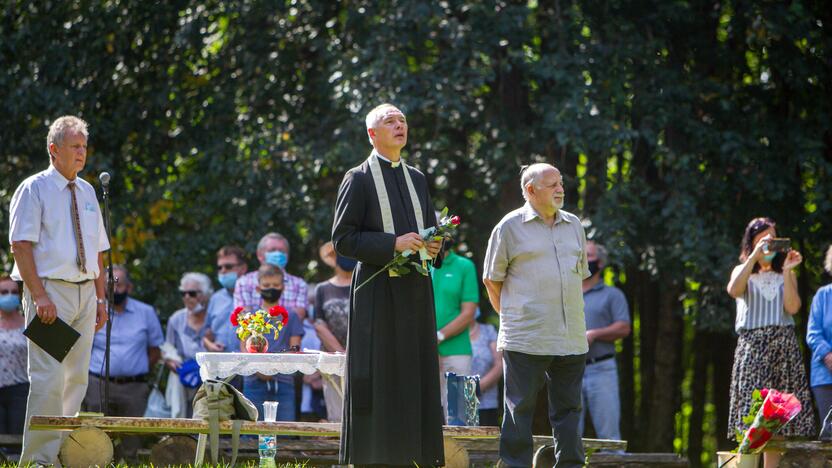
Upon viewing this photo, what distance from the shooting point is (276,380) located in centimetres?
1017

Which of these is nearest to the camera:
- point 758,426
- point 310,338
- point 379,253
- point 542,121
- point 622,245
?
point 379,253

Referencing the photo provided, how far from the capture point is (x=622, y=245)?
12.0 metres

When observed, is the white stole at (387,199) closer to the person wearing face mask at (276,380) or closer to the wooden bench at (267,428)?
the wooden bench at (267,428)

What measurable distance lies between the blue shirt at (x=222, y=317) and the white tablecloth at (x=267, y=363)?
2.29 m

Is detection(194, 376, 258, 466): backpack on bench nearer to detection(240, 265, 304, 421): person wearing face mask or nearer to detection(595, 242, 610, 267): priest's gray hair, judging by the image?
detection(240, 265, 304, 421): person wearing face mask

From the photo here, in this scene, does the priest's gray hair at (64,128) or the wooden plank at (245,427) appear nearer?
the priest's gray hair at (64,128)

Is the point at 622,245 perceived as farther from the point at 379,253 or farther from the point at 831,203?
the point at 379,253

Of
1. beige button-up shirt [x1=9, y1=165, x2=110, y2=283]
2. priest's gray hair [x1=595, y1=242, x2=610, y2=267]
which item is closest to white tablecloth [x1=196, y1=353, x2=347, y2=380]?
beige button-up shirt [x1=9, y1=165, x2=110, y2=283]

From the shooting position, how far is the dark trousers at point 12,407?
424 inches

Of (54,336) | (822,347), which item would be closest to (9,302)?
(54,336)

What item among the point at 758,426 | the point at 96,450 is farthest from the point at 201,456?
the point at 758,426

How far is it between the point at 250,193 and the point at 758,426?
6877 mm

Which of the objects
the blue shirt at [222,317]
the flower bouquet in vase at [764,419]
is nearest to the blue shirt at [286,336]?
the blue shirt at [222,317]

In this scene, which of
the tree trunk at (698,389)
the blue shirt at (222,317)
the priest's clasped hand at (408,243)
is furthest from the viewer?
the tree trunk at (698,389)
